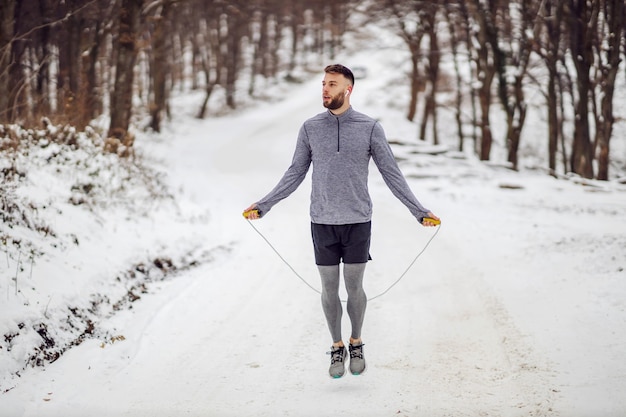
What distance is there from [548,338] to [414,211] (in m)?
1.89

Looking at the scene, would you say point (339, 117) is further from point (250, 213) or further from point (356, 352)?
point (356, 352)

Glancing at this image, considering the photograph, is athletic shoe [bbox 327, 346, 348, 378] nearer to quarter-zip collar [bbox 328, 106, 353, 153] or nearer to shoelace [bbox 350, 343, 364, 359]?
shoelace [bbox 350, 343, 364, 359]

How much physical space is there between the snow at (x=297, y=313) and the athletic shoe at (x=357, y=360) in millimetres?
84

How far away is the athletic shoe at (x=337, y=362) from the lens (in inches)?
167

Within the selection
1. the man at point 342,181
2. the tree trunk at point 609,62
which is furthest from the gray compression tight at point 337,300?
the tree trunk at point 609,62

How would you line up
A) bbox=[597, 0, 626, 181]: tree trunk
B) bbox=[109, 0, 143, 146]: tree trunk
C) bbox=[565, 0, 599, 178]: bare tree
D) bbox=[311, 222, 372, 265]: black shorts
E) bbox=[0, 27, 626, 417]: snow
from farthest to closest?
bbox=[565, 0, 599, 178]: bare tree
bbox=[109, 0, 143, 146]: tree trunk
bbox=[597, 0, 626, 181]: tree trunk
bbox=[311, 222, 372, 265]: black shorts
bbox=[0, 27, 626, 417]: snow

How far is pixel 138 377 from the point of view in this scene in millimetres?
4289

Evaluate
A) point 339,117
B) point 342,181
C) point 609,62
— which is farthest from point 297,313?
point 609,62

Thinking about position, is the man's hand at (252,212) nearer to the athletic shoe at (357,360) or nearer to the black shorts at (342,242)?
the black shorts at (342,242)

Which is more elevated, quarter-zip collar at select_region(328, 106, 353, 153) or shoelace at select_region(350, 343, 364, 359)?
quarter-zip collar at select_region(328, 106, 353, 153)

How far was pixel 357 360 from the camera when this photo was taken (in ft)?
14.2

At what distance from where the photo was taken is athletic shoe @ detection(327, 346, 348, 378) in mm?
4250

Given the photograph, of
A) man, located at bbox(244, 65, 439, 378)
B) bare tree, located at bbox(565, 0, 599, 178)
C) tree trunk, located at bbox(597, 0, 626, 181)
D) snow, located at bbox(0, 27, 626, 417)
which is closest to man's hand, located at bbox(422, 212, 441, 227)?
man, located at bbox(244, 65, 439, 378)

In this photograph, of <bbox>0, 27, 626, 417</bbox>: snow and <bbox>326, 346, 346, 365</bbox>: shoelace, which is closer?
<bbox>0, 27, 626, 417</bbox>: snow
